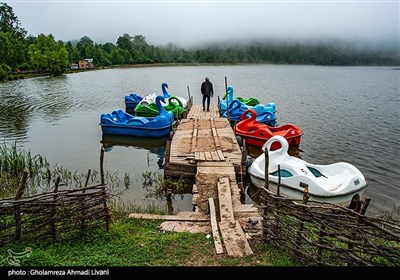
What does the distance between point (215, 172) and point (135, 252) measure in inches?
205

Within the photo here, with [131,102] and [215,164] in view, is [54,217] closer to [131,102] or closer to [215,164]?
[215,164]

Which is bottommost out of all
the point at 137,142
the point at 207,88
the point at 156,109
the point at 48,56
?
the point at 137,142

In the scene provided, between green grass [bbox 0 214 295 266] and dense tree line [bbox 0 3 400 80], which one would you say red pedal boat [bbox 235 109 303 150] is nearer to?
green grass [bbox 0 214 295 266]

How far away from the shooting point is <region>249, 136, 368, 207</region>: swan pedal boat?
9648 millimetres

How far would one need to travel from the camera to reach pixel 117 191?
11.5m

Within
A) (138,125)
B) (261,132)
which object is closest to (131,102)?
(138,125)

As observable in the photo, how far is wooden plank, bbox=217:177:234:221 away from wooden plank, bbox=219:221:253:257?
0.36 m

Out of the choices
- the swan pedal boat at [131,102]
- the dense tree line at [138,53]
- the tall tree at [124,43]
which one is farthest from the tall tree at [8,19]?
the swan pedal boat at [131,102]

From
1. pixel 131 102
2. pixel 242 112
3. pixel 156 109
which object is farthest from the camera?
pixel 131 102

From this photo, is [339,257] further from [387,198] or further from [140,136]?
[140,136]

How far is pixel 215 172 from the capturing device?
35.3ft

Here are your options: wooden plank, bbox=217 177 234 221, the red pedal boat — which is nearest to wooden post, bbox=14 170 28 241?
wooden plank, bbox=217 177 234 221

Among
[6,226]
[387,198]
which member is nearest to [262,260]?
[6,226]

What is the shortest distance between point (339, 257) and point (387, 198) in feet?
24.7
